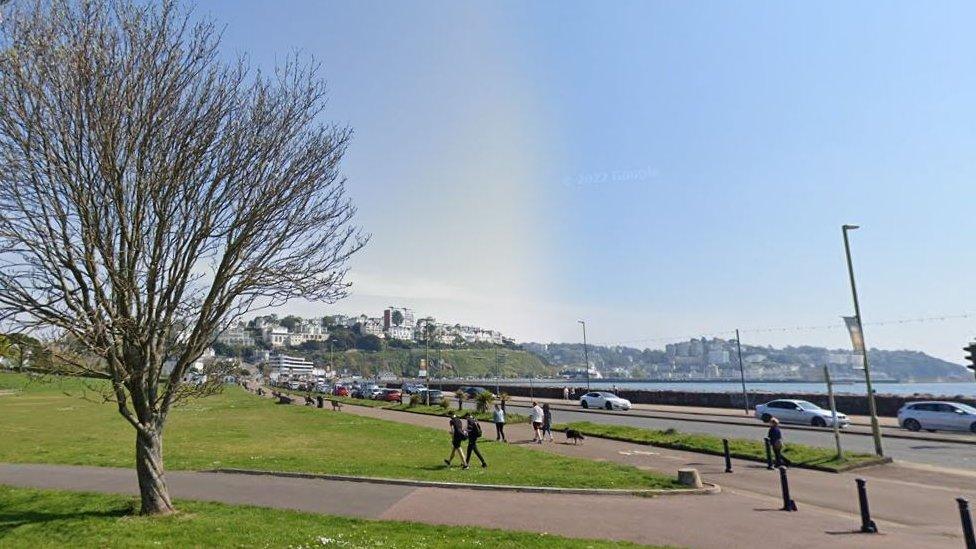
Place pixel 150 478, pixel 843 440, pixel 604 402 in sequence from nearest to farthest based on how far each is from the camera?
pixel 150 478, pixel 843 440, pixel 604 402

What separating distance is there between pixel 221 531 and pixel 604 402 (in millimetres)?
40689

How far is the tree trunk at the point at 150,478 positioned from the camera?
11016mm

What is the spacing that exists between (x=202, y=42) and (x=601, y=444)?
21.0 meters

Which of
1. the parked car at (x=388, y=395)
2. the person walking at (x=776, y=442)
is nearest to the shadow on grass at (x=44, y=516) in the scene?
the person walking at (x=776, y=442)

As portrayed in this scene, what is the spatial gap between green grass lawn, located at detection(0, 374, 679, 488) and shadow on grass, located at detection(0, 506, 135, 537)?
8.05ft

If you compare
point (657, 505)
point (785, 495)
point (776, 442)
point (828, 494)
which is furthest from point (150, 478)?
point (776, 442)

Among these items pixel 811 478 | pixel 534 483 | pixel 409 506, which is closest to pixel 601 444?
pixel 811 478

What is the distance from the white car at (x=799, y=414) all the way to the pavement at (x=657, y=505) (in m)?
15.4

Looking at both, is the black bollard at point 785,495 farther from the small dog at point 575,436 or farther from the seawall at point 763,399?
the seawall at point 763,399

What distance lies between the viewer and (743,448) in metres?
22.1

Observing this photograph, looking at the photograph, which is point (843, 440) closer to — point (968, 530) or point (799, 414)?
point (799, 414)

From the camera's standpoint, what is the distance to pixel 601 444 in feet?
82.7

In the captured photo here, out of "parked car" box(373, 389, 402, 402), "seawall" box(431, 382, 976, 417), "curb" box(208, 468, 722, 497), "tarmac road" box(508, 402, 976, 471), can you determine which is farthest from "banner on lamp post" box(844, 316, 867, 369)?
"parked car" box(373, 389, 402, 402)

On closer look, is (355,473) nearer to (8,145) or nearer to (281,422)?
(8,145)
